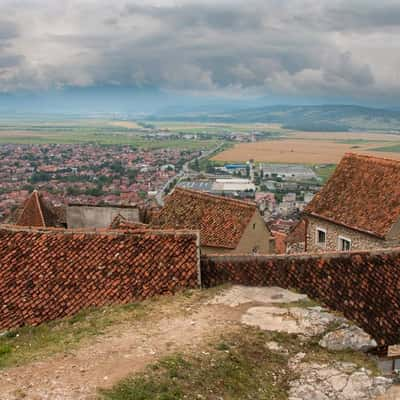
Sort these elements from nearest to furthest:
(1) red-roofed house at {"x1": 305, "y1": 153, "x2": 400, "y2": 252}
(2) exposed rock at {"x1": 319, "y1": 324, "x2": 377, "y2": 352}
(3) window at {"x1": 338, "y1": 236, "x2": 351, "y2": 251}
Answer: (2) exposed rock at {"x1": 319, "y1": 324, "x2": 377, "y2": 352}
(1) red-roofed house at {"x1": 305, "y1": 153, "x2": 400, "y2": 252}
(3) window at {"x1": 338, "y1": 236, "x2": 351, "y2": 251}

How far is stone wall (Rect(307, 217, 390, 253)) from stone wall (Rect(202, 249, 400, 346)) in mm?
5804

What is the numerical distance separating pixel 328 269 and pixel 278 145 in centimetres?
16781

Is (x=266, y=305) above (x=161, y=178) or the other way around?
above

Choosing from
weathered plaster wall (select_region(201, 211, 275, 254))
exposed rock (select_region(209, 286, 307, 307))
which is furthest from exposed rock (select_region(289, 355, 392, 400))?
weathered plaster wall (select_region(201, 211, 275, 254))

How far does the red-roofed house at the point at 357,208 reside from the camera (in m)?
22.0

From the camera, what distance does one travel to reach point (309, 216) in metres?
26.0

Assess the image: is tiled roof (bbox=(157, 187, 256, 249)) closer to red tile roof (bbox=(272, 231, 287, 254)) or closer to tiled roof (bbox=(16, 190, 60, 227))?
tiled roof (bbox=(16, 190, 60, 227))

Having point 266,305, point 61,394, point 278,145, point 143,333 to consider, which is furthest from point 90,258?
point 278,145

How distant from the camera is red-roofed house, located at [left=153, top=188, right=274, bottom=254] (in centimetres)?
2481

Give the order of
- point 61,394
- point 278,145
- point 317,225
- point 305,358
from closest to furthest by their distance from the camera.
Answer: point 61,394, point 305,358, point 317,225, point 278,145

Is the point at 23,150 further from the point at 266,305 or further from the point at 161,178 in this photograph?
the point at 266,305

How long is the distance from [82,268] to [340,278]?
279 inches

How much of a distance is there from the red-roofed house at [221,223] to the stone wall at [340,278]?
898 cm

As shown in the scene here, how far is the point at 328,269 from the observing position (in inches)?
610
